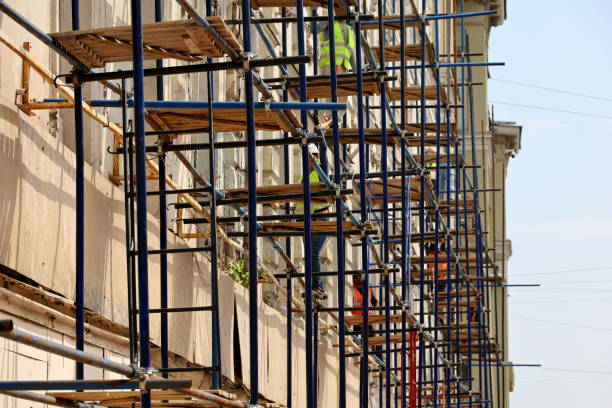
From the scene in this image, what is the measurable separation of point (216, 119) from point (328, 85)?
2.40 m

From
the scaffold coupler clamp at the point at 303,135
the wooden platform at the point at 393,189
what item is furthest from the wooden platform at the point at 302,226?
the wooden platform at the point at 393,189

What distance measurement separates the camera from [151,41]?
735 centimetres

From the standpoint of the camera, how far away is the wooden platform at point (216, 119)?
891 cm

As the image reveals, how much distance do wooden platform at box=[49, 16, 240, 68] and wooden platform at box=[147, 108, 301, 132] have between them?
120 cm

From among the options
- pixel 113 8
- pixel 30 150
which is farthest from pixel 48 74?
pixel 113 8

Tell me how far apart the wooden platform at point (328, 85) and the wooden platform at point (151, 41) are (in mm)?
3083

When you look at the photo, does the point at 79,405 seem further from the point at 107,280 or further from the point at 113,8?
the point at 113,8

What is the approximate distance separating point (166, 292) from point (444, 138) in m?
11.6

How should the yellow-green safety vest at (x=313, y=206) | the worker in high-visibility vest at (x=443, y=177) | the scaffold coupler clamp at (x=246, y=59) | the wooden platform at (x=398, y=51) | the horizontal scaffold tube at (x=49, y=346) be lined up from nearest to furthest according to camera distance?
the horizontal scaffold tube at (x=49, y=346)
the scaffold coupler clamp at (x=246, y=59)
the yellow-green safety vest at (x=313, y=206)
the wooden platform at (x=398, y=51)
the worker in high-visibility vest at (x=443, y=177)

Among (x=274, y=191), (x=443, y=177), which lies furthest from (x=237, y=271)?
(x=443, y=177)

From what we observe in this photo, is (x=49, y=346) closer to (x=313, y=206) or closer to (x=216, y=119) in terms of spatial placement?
(x=216, y=119)

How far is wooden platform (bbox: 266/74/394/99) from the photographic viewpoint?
438 inches

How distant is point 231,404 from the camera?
702 cm

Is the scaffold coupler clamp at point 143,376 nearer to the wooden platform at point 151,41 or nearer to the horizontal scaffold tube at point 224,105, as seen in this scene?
the wooden platform at point 151,41
